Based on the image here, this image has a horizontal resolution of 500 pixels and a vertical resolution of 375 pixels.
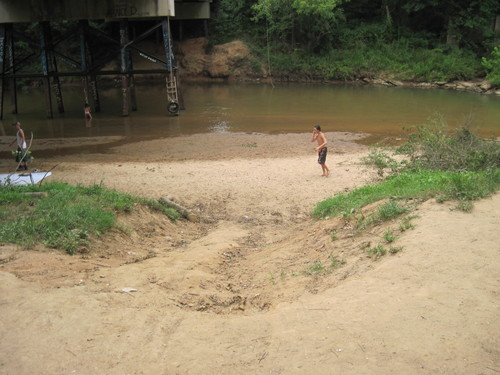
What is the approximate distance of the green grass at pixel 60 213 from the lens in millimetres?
7117

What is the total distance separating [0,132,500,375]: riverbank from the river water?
11.1 m

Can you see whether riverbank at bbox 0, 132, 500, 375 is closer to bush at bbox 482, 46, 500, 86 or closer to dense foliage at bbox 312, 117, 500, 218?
dense foliage at bbox 312, 117, 500, 218

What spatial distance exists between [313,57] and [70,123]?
21603mm

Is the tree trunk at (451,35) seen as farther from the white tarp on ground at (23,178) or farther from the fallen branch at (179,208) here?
the white tarp on ground at (23,178)

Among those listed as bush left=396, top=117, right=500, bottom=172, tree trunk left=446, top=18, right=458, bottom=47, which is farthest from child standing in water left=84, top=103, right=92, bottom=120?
tree trunk left=446, top=18, right=458, bottom=47

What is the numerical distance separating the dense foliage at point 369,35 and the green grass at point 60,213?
28.6 meters

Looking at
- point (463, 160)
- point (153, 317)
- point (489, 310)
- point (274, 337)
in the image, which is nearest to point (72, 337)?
point (153, 317)

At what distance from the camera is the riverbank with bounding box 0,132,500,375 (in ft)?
14.0

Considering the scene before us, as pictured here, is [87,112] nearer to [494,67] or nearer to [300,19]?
[300,19]

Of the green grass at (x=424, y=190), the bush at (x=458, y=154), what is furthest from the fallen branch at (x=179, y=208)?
the bush at (x=458, y=154)

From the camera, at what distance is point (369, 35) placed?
3922 cm

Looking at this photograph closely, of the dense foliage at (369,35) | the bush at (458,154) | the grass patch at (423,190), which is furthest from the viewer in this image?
the dense foliage at (369,35)

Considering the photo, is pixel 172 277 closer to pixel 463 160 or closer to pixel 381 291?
pixel 381 291

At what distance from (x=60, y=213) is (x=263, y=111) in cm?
1892
